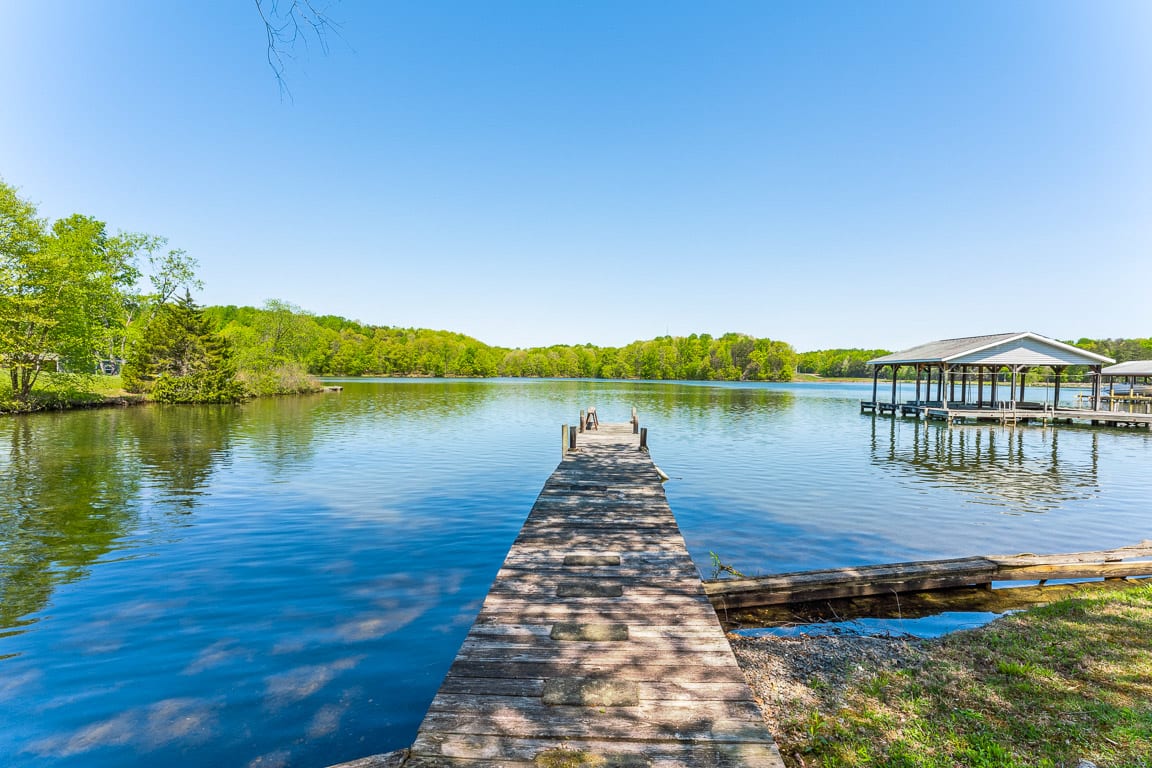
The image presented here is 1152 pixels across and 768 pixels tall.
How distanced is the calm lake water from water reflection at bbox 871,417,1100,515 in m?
0.19

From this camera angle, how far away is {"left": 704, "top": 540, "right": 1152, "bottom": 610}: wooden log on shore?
761 cm

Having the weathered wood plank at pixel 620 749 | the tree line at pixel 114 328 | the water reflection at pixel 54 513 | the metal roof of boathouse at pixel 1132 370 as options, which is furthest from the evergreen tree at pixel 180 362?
the metal roof of boathouse at pixel 1132 370

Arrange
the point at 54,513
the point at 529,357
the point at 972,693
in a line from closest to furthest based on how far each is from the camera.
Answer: the point at 972,693
the point at 54,513
the point at 529,357

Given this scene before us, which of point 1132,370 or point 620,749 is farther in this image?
point 1132,370

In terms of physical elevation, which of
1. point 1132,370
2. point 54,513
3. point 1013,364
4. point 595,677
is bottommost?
point 54,513

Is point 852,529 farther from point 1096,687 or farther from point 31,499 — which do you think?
point 31,499

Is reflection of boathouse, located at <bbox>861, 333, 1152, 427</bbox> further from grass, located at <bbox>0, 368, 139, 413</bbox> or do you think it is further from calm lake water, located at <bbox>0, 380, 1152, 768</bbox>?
grass, located at <bbox>0, 368, 139, 413</bbox>

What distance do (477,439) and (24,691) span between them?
73.7ft

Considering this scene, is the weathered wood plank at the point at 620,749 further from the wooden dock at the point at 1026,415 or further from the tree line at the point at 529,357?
the tree line at the point at 529,357

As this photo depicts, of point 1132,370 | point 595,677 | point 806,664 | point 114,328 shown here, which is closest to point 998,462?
point 806,664

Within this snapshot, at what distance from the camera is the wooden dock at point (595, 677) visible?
11.5 feet

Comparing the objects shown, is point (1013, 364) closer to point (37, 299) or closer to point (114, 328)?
point (37, 299)

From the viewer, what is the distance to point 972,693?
16.5 ft

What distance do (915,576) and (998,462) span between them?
19.5 meters
